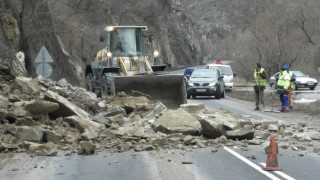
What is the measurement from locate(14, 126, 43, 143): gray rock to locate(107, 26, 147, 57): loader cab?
34.6ft

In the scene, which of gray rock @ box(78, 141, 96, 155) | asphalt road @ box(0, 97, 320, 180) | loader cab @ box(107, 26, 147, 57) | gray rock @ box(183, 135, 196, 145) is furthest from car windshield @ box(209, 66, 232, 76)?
gray rock @ box(78, 141, 96, 155)

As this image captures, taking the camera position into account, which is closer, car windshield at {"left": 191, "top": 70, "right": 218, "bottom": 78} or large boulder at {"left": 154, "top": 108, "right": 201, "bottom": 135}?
large boulder at {"left": 154, "top": 108, "right": 201, "bottom": 135}

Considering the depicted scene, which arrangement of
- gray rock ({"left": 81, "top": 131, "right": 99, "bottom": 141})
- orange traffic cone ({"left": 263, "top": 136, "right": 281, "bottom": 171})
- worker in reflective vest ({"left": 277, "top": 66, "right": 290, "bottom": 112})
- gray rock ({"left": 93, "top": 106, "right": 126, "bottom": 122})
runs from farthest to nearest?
1. worker in reflective vest ({"left": 277, "top": 66, "right": 290, "bottom": 112})
2. gray rock ({"left": 93, "top": 106, "right": 126, "bottom": 122})
3. gray rock ({"left": 81, "top": 131, "right": 99, "bottom": 141})
4. orange traffic cone ({"left": 263, "top": 136, "right": 281, "bottom": 171})

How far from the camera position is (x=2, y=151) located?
480 inches

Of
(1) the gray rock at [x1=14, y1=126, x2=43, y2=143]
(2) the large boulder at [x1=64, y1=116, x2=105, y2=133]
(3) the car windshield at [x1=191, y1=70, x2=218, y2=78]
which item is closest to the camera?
(1) the gray rock at [x1=14, y1=126, x2=43, y2=143]

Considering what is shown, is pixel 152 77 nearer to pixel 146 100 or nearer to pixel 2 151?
pixel 146 100

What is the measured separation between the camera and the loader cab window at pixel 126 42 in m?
23.5

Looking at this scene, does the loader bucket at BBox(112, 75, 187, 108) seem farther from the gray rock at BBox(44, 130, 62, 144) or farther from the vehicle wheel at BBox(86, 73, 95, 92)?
the gray rock at BBox(44, 130, 62, 144)

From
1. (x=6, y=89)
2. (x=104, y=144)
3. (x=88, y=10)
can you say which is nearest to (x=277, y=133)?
(x=104, y=144)

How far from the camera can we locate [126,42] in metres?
23.7

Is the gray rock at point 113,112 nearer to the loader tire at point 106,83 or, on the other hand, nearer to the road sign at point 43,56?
the loader tire at point 106,83

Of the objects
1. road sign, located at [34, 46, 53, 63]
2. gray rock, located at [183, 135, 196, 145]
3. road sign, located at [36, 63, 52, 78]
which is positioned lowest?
gray rock, located at [183, 135, 196, 145]

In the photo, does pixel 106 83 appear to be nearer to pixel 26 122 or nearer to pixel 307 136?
pixel 26 122

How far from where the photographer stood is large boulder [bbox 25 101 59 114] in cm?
1466
